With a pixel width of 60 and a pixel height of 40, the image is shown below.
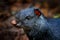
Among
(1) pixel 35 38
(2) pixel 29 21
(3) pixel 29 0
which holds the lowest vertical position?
(3) pixel 29 0

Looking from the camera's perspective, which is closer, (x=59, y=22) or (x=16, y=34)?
(x=59, y=22)

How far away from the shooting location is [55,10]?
9.27 meters

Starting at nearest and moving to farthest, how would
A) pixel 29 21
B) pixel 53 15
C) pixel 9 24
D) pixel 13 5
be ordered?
1. pixel 29 21
2. pixel 9 24
3. pixel 53 15
4. pixel 13 5

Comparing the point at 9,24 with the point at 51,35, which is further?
the point at 9,24

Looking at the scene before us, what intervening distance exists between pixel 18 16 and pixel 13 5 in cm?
396

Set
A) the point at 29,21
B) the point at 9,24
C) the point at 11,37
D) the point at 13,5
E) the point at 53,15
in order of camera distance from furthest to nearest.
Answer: the point at 13,5, the point at 53,15, the point at 9,24, the point at 11,37, the point at 29,21

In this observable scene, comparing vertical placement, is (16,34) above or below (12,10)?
above

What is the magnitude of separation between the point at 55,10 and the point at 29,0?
1.13 metres

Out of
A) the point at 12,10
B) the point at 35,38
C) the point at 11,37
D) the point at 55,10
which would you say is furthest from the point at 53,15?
the point at 35,38

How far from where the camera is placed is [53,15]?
8.83 m

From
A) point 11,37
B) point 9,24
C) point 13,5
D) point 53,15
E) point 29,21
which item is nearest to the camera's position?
point 29,21

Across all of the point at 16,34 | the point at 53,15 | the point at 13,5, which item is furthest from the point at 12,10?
the point at 16,34

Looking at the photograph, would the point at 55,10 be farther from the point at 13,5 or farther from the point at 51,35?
the point at 51,35

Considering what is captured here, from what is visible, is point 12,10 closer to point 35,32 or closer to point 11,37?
point 11,37
